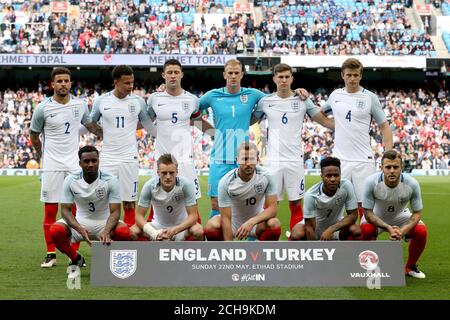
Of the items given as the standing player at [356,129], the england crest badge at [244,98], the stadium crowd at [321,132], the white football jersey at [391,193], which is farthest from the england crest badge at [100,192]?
the stadium crowd at [321,132]

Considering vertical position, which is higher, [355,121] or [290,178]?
[355,121]

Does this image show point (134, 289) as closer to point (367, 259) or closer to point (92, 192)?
point (92, 192)

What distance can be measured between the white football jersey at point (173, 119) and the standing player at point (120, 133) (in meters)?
0.20

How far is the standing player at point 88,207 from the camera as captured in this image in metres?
6.76

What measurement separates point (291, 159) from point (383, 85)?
30.8m

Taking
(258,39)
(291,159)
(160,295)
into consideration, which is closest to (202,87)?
(258,39)

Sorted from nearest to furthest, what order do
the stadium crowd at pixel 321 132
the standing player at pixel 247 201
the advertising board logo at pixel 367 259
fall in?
the advertising board logo at pixel 367 259
the standing player at pixel 247 201
the stadium crowd at pixel 321 132

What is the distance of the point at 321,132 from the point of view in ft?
107

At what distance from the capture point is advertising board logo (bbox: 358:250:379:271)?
608 cm

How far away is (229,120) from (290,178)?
3.08 ft

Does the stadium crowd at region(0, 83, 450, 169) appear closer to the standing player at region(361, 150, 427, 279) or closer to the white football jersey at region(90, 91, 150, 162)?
the white football jersey at region(90, 91, 150, 162)

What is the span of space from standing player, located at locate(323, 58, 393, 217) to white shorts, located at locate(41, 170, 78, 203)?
2986 millimetres

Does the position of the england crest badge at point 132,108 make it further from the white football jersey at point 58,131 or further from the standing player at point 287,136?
the standing player at point 287,136

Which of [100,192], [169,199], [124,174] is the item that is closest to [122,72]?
[124,174]
